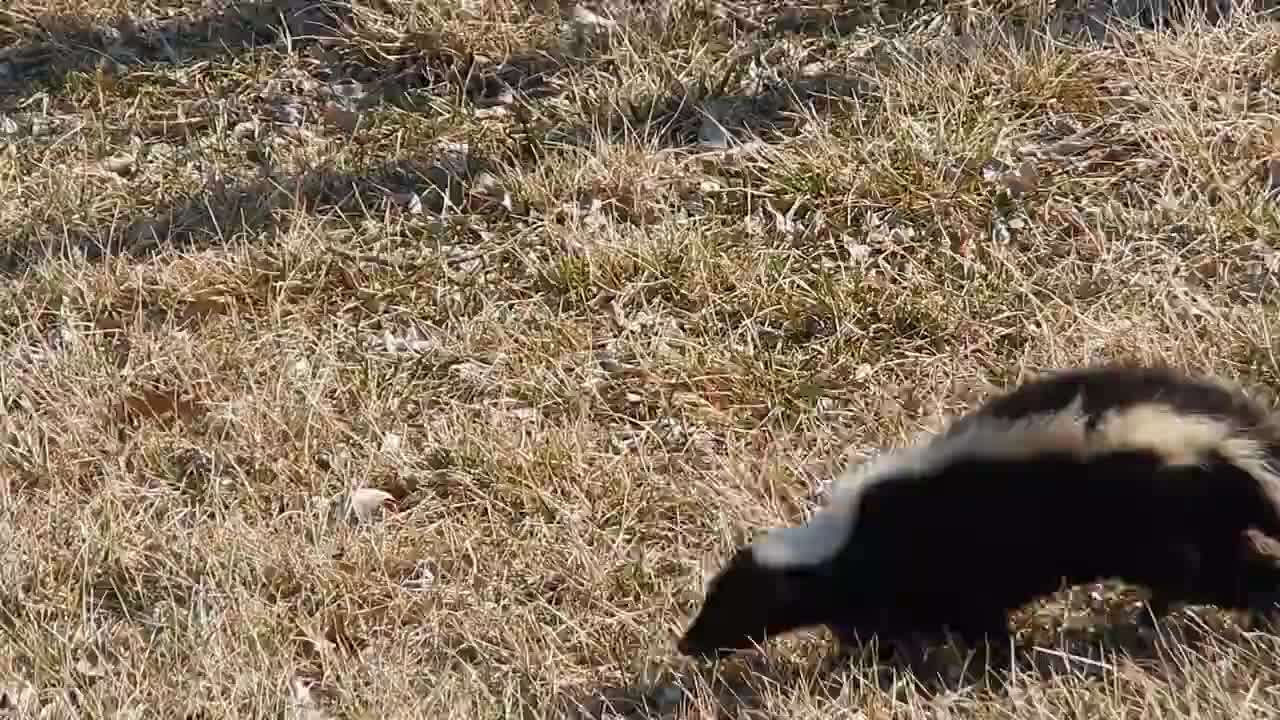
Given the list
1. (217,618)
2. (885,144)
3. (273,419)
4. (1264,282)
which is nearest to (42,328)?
(273,419)

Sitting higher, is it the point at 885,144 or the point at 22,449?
the point at 885,144

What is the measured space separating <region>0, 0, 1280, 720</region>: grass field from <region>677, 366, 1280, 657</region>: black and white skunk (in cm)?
9

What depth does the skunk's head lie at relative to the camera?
4047mm

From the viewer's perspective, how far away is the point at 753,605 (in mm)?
4070

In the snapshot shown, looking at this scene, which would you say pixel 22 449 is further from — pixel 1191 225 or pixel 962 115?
pixel 1191 225

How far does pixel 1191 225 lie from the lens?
5191 millimetres

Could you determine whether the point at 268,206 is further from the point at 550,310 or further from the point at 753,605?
the point at 753,605

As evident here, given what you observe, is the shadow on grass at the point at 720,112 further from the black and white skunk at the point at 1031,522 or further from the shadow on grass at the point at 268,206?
the black and white skunk at the point at 1031,522

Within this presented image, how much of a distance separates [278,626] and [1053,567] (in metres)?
2.00

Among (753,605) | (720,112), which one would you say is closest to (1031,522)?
(753,605)

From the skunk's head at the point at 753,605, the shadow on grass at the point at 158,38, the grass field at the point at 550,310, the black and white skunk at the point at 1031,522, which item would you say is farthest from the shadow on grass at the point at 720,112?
the skunk's head at the point at 753,605

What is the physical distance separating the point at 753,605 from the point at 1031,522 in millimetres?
704

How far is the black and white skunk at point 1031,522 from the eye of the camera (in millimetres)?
3635

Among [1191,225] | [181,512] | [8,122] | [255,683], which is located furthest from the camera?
[8,122]
